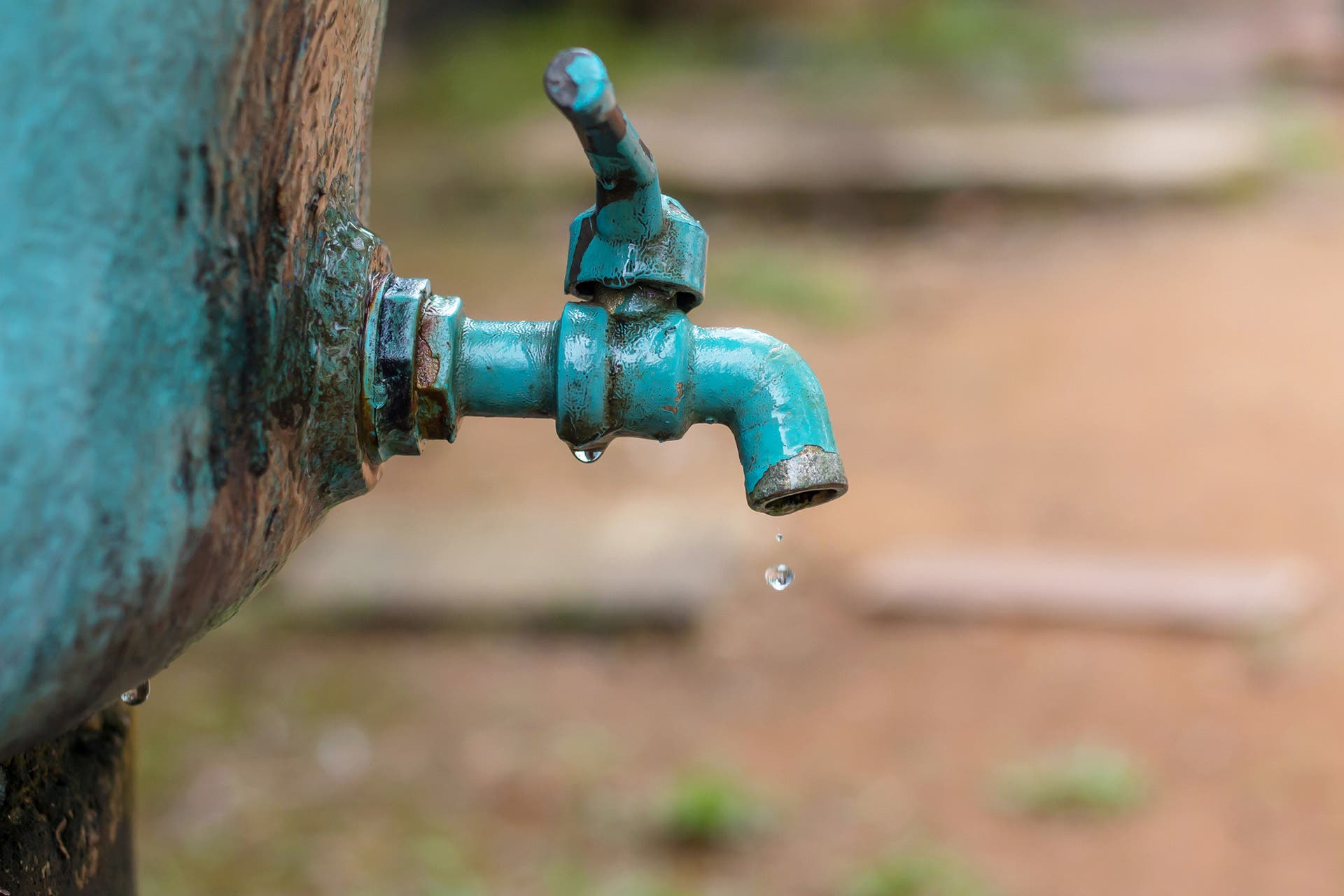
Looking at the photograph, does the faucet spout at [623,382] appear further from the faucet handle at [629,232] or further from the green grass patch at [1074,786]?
the green grass patch at [1074,786]

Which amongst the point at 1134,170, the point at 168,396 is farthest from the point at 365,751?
the point at 1134,170

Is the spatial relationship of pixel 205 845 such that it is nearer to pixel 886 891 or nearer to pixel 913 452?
pixel 886 891

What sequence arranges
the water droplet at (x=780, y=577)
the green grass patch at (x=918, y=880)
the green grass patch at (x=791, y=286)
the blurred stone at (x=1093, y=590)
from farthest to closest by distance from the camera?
the green grass patch at (x=791, y=286)
the blurred stone at (x=1093, y=590)
the green grass patch at (x=918, y=880)
the water droplet at (x=780, y=577)

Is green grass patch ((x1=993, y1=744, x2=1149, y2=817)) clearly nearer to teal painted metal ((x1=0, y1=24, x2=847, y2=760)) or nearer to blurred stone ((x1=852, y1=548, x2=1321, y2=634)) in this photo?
blurred stone ((x1=852, y1=548, x2=1321, y2=634))

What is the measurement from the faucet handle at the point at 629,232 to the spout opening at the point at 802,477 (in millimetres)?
115

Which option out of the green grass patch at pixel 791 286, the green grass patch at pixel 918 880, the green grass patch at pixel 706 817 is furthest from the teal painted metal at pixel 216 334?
the green grass patch at pixel 791 286

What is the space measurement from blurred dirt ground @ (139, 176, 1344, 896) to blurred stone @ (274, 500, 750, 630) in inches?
2.1

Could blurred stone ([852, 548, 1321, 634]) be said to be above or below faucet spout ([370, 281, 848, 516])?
above

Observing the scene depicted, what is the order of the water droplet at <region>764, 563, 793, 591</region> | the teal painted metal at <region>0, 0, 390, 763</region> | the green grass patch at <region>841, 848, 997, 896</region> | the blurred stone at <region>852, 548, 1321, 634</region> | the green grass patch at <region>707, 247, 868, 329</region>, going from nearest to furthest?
the teal painted metal at <region>0, 0, 390, 763</region> < the water droplet at <region>764, 563, 793, 591</region> < the green grass patch at <region>841, 848, 997, 896</region> < the blurred stone at <region>852, 548, 1321, 634</region> < the green grass patch at <region>707, 247, 868, 329</region>

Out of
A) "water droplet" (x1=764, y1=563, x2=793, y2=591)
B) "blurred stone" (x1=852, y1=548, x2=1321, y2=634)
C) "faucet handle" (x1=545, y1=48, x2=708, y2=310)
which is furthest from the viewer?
"blurred stone" (x1=852, y1=548, x2=1321, y2=634)

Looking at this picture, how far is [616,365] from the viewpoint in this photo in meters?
0.82

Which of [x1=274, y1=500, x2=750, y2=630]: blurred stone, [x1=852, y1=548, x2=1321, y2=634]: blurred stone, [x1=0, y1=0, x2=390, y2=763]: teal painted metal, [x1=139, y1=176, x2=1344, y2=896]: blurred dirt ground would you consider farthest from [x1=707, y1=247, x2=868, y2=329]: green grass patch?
Result: [x1=0, y1=0, x2=390, y2=763]: teal painted metal

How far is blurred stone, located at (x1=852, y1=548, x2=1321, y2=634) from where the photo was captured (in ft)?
10.5

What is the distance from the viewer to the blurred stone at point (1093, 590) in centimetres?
321
